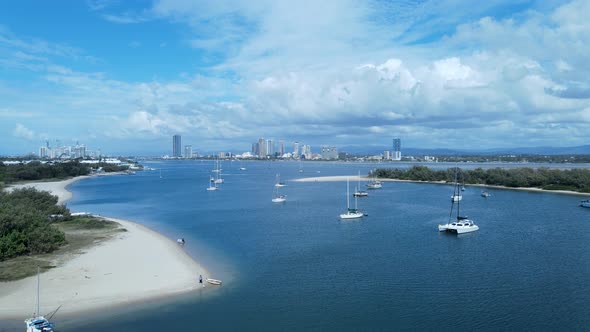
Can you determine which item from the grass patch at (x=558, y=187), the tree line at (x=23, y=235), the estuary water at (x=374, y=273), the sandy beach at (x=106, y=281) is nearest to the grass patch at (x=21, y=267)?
the sandy beach at (x=106, y=281)

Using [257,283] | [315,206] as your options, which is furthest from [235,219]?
[257,283]

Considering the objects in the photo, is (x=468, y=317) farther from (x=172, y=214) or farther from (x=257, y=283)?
(x=172, y=214)

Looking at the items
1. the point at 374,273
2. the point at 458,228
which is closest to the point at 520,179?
the point at 458,228

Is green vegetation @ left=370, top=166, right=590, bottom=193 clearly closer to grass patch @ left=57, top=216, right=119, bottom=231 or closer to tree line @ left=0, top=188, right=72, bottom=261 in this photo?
grass patch @ left=57, top=216, right=119, bottom=231

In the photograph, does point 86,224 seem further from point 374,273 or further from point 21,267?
point 374,273

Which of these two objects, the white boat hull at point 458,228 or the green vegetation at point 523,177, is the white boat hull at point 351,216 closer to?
the white boat hull at point 458,228

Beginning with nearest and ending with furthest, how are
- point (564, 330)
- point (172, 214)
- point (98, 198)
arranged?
1. point (564, 330)
2. point (172, 214)
3. point (98, 198)
